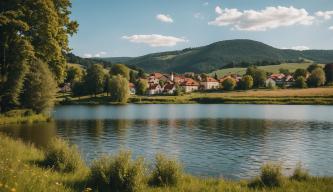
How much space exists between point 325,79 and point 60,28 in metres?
135

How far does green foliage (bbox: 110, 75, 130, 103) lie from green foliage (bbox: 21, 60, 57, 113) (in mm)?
64961

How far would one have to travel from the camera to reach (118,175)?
45.9 ft

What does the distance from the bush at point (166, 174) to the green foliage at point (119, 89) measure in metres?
106

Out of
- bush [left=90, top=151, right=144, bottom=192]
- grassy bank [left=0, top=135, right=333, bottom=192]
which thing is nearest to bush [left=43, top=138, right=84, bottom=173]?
grassy bank [left=0, top=135, right=333, bottom=192]

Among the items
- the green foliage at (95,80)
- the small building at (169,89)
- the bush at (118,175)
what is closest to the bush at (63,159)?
the bush at (118,175)

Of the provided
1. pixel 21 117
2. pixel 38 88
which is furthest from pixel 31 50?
pixel 21 117

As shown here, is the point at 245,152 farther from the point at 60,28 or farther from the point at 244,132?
the point at 60,28

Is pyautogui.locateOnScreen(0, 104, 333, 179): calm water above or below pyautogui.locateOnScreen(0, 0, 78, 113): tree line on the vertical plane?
below

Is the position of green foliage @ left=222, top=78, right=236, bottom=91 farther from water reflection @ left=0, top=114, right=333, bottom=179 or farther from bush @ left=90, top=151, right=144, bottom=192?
bush @ left=90, top=151, right=144, bottom=192

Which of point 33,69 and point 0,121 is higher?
point 33,69

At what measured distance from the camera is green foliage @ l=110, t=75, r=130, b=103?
12131 centimetres

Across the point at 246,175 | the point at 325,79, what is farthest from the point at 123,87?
the point at 246,175

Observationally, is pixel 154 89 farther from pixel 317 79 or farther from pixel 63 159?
pixel 63 159

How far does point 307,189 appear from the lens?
15.4 meters
